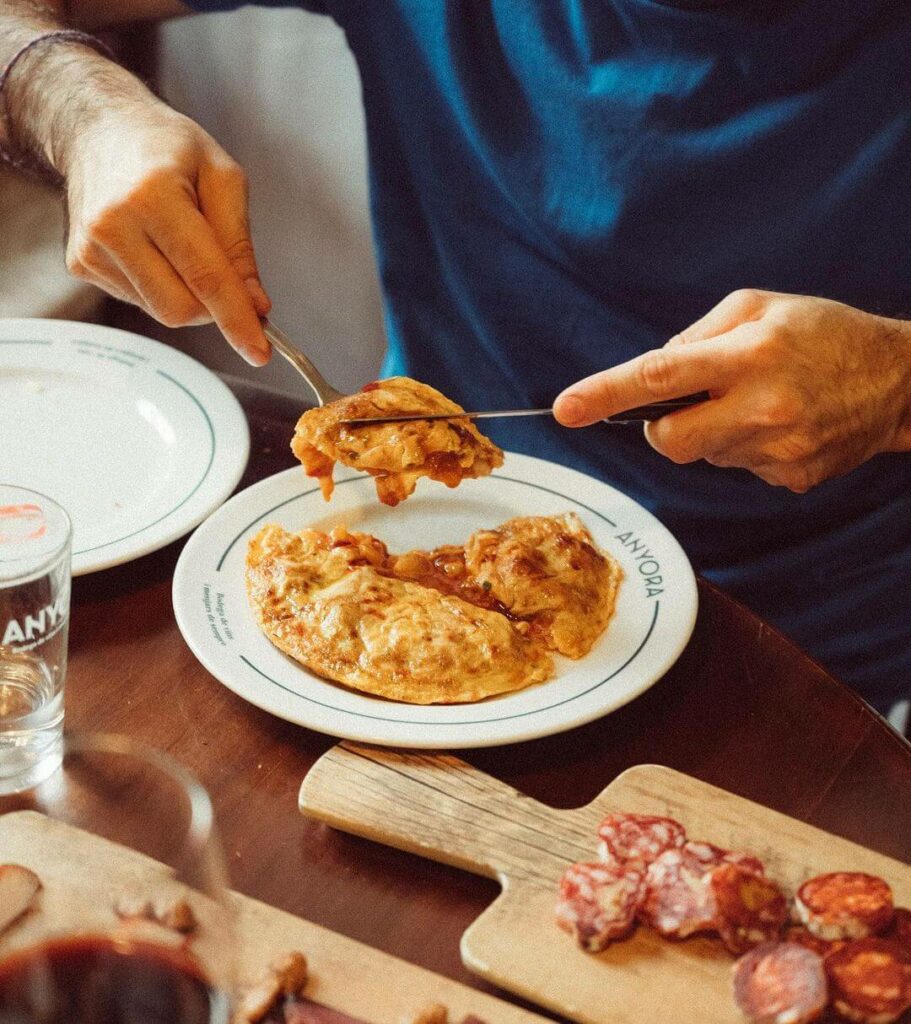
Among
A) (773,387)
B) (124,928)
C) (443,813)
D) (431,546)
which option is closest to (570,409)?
(773,387)

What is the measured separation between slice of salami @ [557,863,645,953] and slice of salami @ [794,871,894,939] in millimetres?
143

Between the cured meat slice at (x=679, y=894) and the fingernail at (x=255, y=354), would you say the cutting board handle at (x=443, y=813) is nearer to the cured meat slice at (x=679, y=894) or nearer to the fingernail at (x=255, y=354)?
the cured meat slice at (x=679, y=894)

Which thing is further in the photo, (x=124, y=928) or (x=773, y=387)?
(x=773, y=387)

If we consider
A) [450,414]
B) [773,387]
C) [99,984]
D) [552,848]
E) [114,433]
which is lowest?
[114,433]

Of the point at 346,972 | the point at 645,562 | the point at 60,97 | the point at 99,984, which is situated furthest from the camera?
the point at 60,97

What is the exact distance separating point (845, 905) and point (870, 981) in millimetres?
70

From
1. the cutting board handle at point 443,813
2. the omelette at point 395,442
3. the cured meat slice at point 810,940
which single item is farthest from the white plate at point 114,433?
the cured meat slice at point 810,940

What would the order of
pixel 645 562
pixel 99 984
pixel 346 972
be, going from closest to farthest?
1. pixel 99 984
2. pixel 346 972
3. pixel 645 562

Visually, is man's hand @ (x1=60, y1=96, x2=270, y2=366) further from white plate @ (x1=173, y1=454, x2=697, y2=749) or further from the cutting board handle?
the cutting board handle

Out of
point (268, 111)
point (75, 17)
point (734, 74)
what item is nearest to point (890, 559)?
point (734, 74)

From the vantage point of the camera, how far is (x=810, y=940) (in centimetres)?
106

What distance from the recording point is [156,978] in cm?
61

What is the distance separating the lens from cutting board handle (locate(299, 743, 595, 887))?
1.14 m

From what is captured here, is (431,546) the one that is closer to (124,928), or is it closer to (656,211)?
(656,211)
